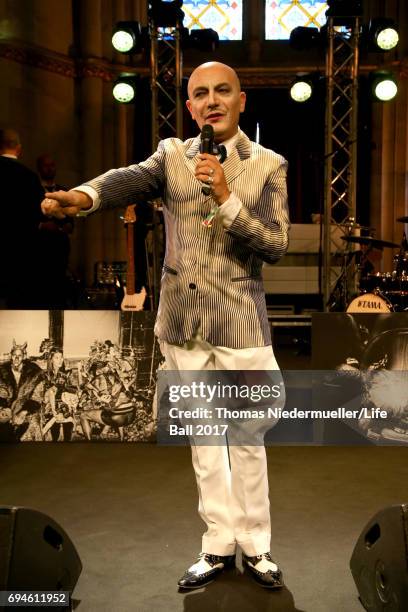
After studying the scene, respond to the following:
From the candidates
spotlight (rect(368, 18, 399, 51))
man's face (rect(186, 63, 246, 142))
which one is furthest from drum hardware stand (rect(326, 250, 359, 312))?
man's face (rect(186, 63, 246, 142))

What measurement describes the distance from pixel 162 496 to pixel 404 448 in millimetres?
1578

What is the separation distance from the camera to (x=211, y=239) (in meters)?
2.09

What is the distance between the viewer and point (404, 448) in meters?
3.89

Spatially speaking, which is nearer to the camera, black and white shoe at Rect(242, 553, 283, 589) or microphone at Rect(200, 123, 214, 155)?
microphone at Rect(200, 123, 214, 155)

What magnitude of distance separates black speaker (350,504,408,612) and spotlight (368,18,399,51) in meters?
5.84

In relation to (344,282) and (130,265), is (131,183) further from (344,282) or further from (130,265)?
(344,282)

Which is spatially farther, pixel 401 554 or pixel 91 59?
pixel 91 59

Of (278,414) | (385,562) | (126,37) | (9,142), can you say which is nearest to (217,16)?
(126,37)

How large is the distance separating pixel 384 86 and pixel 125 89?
2829 mm

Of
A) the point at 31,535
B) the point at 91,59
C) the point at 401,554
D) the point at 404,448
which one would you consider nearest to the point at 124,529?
the point at 31,535

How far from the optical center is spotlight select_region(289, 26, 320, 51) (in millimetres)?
6781

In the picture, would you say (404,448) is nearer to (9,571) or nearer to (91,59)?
(9,571)

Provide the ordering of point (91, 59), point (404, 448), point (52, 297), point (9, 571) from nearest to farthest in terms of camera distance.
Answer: point (9, 571)
point (404, 448)
point (52, 297)
point (91, 59)

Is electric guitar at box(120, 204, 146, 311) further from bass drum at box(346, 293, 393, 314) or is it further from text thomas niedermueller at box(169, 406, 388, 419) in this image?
text thomas niedermueller at box(169, 406, 388, 419)
